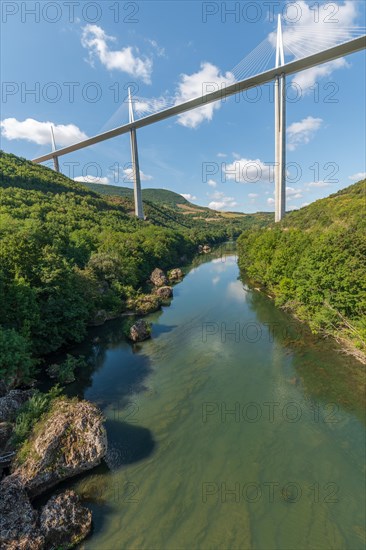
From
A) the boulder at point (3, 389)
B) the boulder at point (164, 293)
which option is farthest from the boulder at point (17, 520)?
the boulder at point (164, 293)

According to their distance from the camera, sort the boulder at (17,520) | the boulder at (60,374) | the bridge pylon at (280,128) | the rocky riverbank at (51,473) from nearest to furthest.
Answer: the boulder at (17,520)
the rocky riverbank at (51,473)
the boulder at (60,374)
the bridge pylon at (280,128)

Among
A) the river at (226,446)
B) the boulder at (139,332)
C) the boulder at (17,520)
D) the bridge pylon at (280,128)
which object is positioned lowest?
the river at (226,446)

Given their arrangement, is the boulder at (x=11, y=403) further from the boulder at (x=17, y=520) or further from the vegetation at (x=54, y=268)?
the boulder at (x=17, y=520)

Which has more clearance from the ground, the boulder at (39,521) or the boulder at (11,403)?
the boulder at (11,403)

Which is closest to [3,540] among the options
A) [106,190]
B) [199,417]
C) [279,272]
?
→ [199,417]

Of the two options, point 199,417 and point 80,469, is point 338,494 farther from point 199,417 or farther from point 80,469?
point 80,469

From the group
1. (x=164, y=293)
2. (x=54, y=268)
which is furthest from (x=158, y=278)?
(x=54, y=268)
